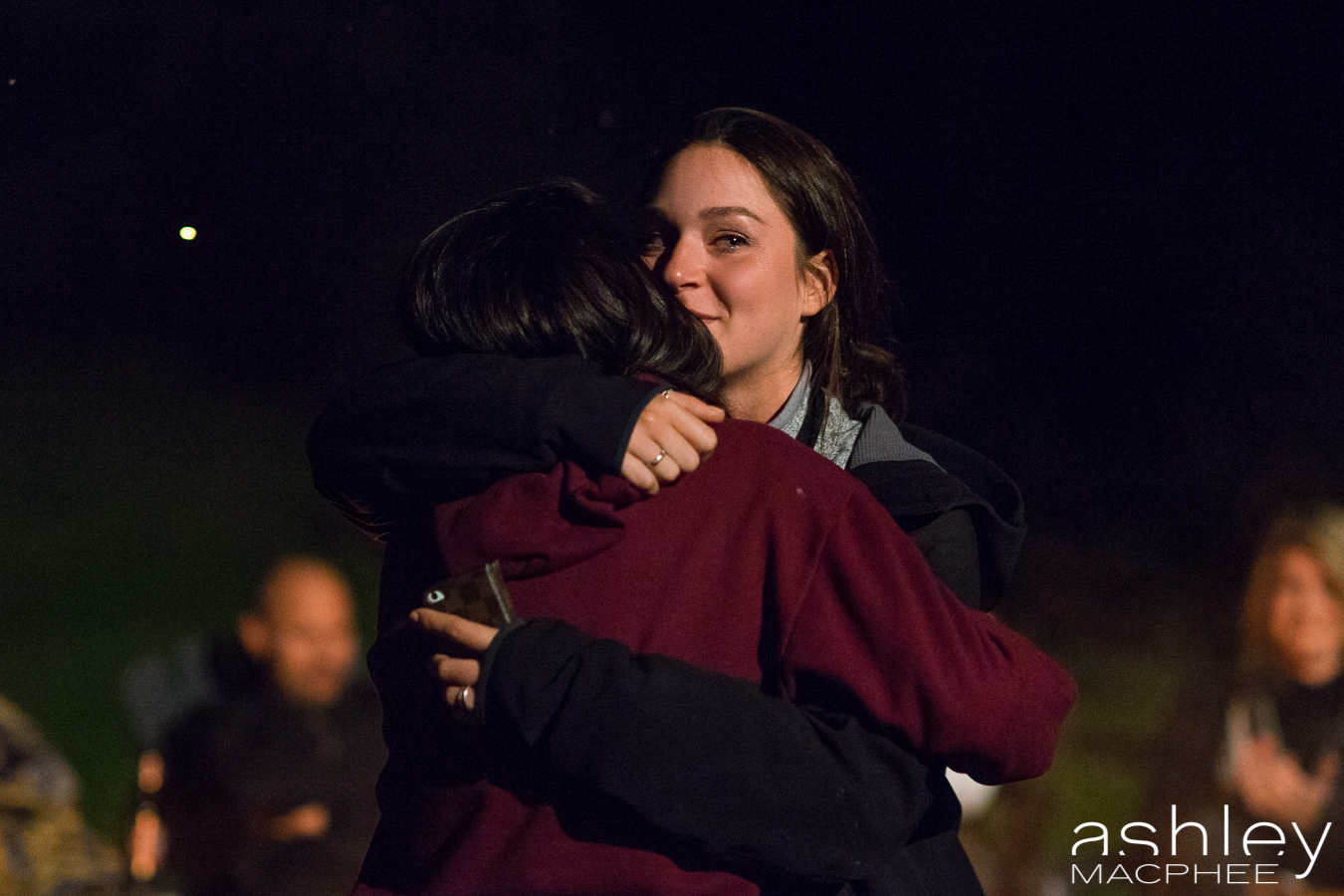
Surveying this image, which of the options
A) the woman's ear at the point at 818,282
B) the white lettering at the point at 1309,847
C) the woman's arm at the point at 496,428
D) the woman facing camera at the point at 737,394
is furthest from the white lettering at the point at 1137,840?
the woman's arm at the point at 496,428

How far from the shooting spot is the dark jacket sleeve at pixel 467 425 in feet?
3.16

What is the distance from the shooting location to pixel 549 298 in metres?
1.02

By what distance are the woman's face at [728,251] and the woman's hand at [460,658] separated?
0.57 metres

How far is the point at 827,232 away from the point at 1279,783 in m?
2.27

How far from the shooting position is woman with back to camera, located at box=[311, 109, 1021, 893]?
968mm

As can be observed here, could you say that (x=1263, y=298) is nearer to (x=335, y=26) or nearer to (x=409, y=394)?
(x=335, y=26)

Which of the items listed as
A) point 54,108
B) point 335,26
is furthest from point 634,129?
point 54,108

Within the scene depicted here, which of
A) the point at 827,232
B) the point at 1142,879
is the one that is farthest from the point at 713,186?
the point at 1142,879

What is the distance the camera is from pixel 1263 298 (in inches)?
119

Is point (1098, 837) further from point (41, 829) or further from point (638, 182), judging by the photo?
point (41, 829)

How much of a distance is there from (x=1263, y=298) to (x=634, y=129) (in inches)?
59.2

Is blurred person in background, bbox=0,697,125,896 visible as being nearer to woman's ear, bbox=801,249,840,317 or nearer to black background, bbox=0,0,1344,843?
black background, bbox=0,0,1344,843

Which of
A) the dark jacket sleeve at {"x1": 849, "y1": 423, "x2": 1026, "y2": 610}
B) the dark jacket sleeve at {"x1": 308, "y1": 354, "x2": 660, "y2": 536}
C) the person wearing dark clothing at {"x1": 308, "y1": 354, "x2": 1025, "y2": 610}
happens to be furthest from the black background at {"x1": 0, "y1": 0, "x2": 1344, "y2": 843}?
the dark jacket sleeve at {"x1": 308, "y1": 354, "x2": 660, "y2": 536}

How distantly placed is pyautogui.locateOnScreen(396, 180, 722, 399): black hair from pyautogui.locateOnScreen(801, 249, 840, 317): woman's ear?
50 cm
